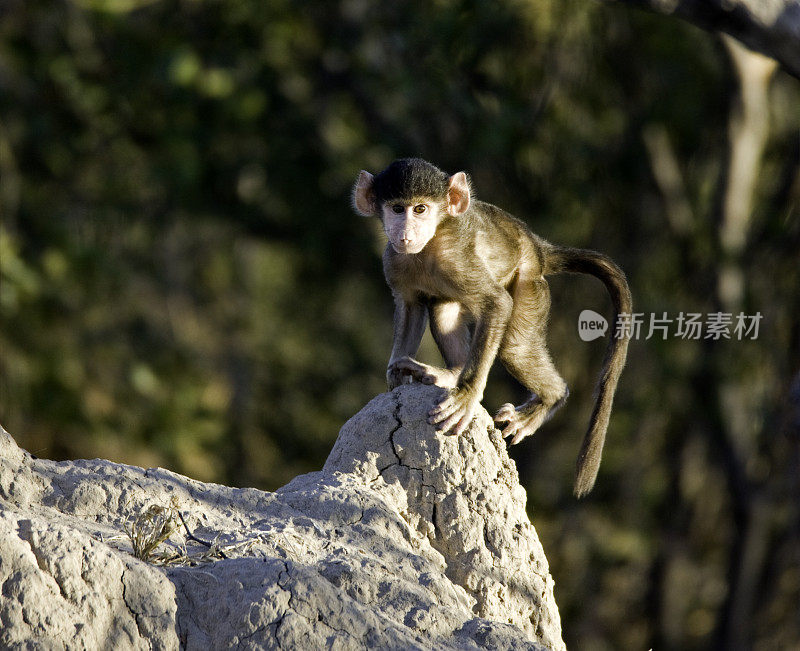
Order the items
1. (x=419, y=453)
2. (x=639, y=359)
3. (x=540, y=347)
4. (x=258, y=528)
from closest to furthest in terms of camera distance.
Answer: (x=258, y=528) → (x=419, y=453) → (x=540, y=347) → (x=639, y=359)

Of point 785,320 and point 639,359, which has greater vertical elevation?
point 785,320

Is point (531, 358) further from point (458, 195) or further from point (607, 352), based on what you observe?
point (458, 195)

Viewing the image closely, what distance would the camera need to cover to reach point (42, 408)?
10.4m

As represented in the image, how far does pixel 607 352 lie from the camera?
5527 mm

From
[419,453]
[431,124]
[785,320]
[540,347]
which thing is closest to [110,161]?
[431,124]

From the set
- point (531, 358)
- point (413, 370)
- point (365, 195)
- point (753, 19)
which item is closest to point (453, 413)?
point (413, 370)

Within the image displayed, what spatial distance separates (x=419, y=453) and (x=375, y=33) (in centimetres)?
727

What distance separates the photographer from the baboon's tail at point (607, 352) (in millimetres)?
5250

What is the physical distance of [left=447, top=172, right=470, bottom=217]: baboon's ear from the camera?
16.6ft

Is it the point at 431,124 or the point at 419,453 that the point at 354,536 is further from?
the point at 431,124

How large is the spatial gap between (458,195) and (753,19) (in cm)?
125

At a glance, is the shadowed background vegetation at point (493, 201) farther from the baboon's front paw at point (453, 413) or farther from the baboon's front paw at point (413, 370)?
the baboon's front paw at point (453, 413)

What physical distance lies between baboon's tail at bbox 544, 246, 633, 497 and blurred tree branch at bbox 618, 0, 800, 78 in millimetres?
1192

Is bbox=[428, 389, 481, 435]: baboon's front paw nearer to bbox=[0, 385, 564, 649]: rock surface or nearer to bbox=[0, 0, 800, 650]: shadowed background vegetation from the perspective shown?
bbox=[0, 385, 564, 649]: rock surface
